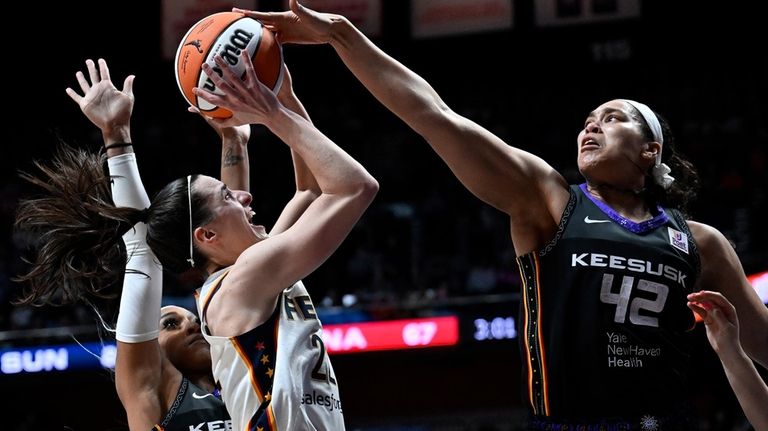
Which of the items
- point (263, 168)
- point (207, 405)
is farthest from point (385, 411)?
point (207, 405)

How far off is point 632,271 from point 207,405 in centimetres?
143

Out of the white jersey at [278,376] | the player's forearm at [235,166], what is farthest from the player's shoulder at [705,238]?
the player's forearm at [235,166]

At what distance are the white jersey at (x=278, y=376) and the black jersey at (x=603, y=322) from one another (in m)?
0.64

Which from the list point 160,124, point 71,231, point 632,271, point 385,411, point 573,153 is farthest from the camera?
point 160,124

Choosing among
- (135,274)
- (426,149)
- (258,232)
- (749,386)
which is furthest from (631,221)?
(426,149)

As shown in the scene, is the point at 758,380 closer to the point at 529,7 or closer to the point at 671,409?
the point at 671,409

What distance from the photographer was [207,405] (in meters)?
3.34

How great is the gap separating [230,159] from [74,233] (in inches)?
28.8

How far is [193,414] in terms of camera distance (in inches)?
130

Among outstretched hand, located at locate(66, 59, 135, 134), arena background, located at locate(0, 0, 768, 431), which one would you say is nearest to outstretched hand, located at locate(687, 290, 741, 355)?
outstretched hand, located at locate(66, 59, 135, 134)

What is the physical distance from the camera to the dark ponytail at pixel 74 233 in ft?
10.7

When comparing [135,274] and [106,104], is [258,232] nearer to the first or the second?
[135,274]

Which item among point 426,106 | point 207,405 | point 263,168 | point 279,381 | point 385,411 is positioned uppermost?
point 426,106

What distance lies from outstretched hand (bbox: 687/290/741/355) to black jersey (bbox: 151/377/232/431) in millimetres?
1522
